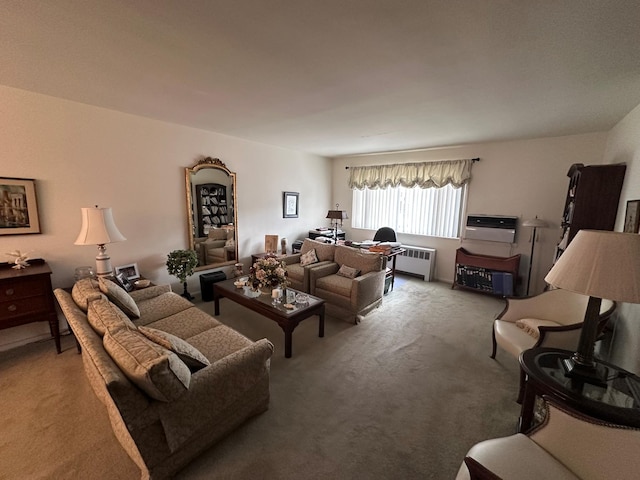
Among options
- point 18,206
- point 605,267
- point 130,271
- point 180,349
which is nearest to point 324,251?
point 130,271

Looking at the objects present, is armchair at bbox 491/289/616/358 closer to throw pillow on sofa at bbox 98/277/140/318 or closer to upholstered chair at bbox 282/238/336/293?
upholstered chair at bbox 282/238/336/293

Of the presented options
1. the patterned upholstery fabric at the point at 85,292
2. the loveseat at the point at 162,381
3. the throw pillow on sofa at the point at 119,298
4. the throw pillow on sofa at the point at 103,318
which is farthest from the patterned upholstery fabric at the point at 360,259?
the patterned upholstery fabric at the point at 85,292

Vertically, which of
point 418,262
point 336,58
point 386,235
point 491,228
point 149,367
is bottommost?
point 418,262

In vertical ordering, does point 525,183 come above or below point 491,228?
above

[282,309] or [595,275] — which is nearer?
[595,275]

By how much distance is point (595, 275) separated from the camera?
1.23 metres

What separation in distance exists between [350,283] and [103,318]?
8.43ft

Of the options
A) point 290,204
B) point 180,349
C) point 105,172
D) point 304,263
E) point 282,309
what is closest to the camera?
point 180,349

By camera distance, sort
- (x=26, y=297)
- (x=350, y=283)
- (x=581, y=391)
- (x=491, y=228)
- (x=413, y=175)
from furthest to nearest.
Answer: (x=413, y=175), (x=491, y=228), (x=350, y=283), (x=26, y=297), (x=581, y=391)

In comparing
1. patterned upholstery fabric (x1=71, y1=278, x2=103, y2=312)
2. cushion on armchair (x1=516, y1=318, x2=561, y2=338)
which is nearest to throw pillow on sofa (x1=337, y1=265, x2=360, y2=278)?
cushion on armchair (x1=516, y1=318, x2=561, y2=338)

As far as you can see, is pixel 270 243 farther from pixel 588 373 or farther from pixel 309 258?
pixel 588 373

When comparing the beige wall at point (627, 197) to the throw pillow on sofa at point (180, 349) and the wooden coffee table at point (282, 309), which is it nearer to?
the wooden coffee table at point (282, 309)

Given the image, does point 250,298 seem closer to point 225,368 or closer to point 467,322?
point 225,368

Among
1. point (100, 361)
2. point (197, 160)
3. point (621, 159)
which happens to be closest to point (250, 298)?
point (100, 361)
